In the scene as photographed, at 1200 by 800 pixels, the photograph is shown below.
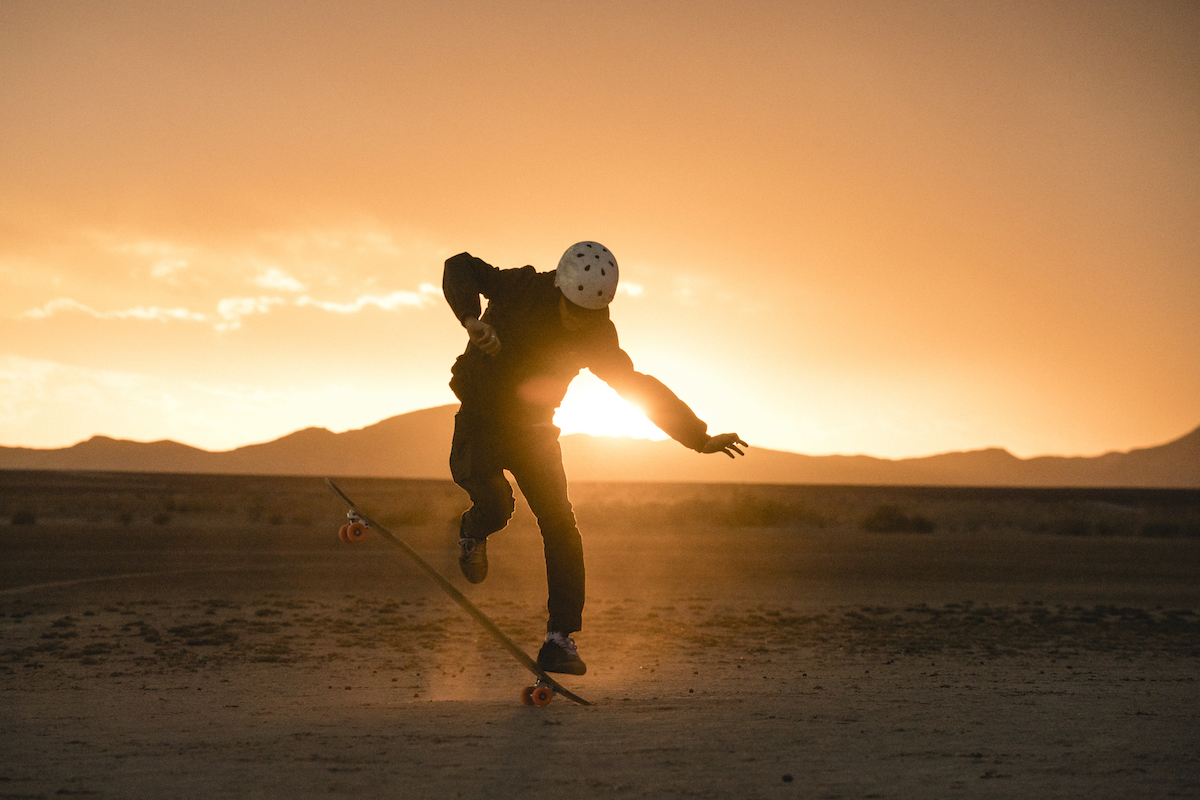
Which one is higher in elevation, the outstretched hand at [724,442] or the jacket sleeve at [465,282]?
the jacket sleeve at [465,282]

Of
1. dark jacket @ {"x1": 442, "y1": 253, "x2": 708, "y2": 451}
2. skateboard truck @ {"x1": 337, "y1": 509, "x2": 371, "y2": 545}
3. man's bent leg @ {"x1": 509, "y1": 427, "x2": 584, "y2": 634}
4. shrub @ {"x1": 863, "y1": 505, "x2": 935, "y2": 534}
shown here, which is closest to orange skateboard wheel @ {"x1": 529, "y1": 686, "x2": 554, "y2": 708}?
man's bent leg @ {"x1": 509, "y1": 427, "x2": 584, "y2": 634}

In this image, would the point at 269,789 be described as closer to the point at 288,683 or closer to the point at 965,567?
the point at 288,683

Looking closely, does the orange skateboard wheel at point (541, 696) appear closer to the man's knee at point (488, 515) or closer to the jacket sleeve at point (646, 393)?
the man's knee at point (488, 515)

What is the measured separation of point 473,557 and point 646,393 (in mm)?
1556

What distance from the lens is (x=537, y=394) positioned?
6652 millimetres

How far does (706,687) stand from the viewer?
324 inches

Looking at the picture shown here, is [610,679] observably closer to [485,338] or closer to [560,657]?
[560,657]

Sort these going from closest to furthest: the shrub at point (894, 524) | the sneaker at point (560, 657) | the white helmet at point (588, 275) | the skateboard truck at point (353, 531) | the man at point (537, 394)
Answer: the white helmet at point (588, 275) < the man at point (537, 394) < the sneaker at point (560, 657) < the skateboard truck at point (353, 531) < the shrub at point (894, 524)

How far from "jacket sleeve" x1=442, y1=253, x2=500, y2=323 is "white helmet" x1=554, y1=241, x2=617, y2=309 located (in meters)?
0.50

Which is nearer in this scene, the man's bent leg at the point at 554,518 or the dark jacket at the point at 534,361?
the dark jacket at the point at 534,361

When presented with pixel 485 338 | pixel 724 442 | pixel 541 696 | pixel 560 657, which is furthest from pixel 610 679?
pixel 485 338

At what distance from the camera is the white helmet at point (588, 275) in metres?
6.20

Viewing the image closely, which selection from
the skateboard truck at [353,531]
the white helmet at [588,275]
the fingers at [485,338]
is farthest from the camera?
the skateboard truck at [353,531]

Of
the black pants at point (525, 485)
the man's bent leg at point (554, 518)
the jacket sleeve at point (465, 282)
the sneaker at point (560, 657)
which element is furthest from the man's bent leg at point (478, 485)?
the jacket sleeve at point (465, 282)
